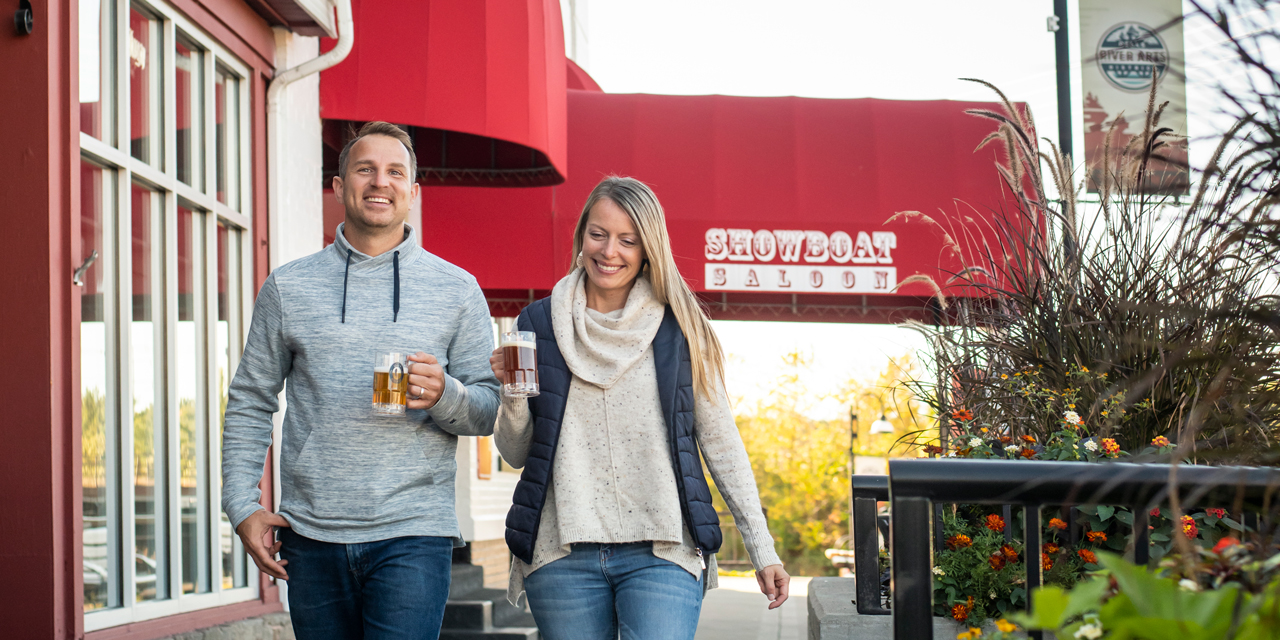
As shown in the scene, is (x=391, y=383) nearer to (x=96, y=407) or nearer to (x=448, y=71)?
(x=96, y=407)

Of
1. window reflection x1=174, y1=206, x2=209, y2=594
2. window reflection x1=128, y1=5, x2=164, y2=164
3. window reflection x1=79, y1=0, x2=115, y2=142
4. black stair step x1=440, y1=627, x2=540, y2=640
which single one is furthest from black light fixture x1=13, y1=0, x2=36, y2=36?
black stair step x1=440, y1=627, x2=540, y2=640

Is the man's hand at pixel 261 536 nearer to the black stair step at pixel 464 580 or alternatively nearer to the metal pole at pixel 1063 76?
the black stair step at pixel 464 580

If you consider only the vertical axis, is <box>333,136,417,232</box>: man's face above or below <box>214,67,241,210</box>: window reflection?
below

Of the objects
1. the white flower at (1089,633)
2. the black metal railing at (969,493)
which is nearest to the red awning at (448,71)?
the black metal railing at (969,493)

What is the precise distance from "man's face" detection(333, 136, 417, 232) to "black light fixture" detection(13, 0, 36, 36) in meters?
1.46

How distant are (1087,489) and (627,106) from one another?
29.1 feet

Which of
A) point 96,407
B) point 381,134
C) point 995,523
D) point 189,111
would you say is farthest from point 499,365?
point 189,111

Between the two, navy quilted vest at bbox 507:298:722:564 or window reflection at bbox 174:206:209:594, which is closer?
navy quilted vest at bbox 507:298:722:564

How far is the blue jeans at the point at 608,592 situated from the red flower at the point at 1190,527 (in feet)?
5.05

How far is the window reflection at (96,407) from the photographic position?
3.61m

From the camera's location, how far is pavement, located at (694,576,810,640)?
7914 mm

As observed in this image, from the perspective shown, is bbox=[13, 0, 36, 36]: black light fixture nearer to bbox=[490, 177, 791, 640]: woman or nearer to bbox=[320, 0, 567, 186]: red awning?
bbox=[490, 177, 791, 640]: woman

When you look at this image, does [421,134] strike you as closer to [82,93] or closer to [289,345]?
[82,93]

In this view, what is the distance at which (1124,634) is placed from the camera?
0.82m
